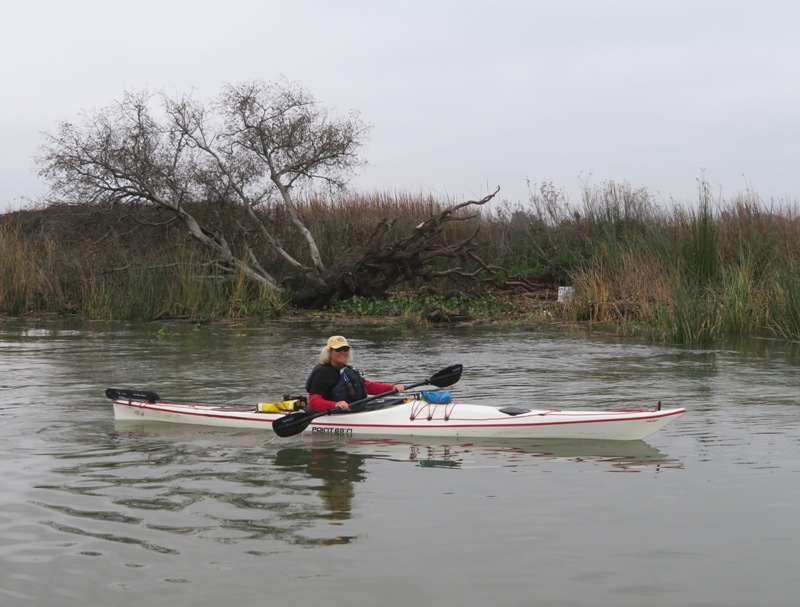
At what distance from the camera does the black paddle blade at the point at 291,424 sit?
8328mm

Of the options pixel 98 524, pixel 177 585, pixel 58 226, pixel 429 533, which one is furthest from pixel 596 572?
pixel 58 226

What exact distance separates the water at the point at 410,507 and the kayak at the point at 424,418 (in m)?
0.12

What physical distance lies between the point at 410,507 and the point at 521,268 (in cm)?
1700

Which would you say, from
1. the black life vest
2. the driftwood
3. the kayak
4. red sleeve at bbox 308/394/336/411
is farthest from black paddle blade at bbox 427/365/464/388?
the driftwood

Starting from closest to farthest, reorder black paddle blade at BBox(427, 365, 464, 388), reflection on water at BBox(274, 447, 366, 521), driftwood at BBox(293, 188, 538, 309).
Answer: reflection on water at BBox(274, 447, 366, 521), black paddle blade at BBox(427, 365, 464, 388), driftwood at BBox(293, 188, 538, 309)

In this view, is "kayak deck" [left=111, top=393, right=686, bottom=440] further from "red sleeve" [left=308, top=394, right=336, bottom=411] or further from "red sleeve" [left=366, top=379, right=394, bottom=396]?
"red sleeve" [left=366, top=379, right=394, bottom=396]

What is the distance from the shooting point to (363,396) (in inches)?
365

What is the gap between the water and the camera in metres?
4.73

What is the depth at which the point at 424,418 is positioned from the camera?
8703 mm

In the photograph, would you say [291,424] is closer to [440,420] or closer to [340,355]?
[340,355]

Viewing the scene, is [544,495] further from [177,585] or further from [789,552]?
[177,585]

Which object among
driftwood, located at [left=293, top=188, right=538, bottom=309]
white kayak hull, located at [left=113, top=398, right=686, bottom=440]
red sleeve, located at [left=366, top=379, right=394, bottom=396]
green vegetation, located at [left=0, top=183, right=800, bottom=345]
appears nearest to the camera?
white kayak hull, located at [left=113, top=398, right=686, bottom=440]

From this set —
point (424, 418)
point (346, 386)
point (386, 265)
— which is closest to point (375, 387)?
point (346, 386)

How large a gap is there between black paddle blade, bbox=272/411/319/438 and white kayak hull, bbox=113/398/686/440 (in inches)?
16.1
